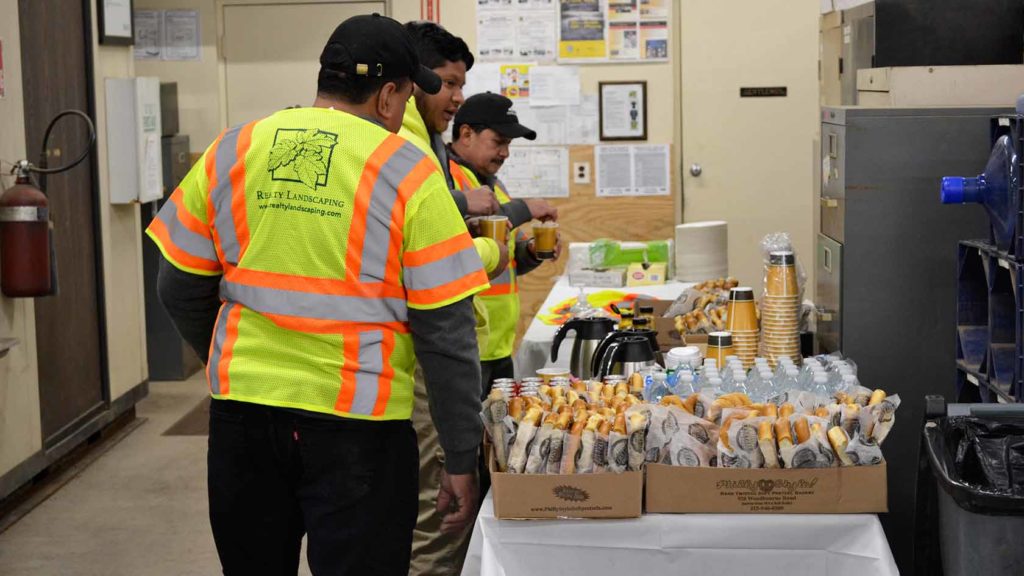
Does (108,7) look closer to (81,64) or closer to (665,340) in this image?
(81,64)

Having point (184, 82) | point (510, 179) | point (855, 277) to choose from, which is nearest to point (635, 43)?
point (510, 179)

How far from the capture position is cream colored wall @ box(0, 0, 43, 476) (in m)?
5.00

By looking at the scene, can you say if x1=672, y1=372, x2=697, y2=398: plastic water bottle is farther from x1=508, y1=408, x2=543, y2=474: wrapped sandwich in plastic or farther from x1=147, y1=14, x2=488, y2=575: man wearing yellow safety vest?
x1=147, y1=14, x2=488, y2=575: man wearing yellow safety vest

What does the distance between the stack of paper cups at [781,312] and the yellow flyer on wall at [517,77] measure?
4.28 meters

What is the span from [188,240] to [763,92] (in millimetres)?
5406

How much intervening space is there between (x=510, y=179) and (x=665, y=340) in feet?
12.3

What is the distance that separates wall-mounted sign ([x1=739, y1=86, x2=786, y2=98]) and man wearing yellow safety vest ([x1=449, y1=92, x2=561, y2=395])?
3.24 m

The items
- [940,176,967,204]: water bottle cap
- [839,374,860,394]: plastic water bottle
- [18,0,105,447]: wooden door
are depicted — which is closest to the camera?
[839,374,860,394]: plastic water bottle

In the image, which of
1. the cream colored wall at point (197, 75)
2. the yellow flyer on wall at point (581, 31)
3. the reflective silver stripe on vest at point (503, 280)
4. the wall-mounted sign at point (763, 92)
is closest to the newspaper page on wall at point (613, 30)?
the yellow flyer on wall at point (581, 31)

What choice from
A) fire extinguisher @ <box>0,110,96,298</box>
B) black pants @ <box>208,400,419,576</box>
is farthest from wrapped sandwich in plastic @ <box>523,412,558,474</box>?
fire extinguisher @ <box>0,110,96,298</box>

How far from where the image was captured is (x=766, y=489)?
2.41m

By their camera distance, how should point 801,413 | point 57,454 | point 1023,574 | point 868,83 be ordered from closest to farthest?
point 1023,574 < point 801,413 < point 868,83 < point 57,454

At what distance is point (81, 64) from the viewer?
6055 millimetres

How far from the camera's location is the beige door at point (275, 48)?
7.50m
